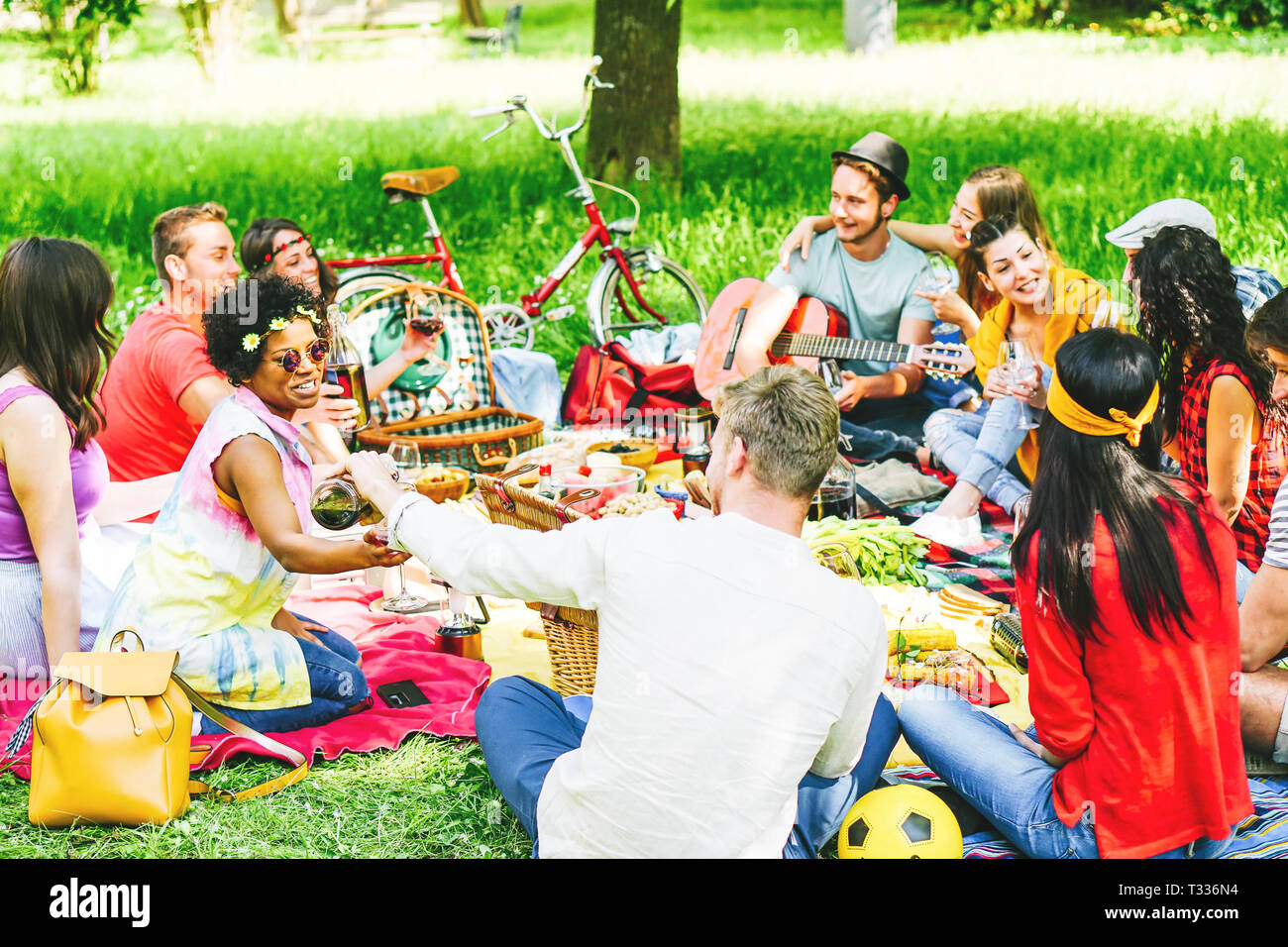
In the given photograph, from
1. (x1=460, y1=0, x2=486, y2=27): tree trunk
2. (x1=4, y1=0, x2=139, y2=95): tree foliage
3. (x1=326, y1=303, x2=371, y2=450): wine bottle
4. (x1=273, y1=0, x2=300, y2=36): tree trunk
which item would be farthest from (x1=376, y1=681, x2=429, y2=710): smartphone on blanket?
(x1=273, y1=0, x2=300, y2=36): tree trunk

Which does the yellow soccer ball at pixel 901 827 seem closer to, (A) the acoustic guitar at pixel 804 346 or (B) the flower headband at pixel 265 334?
(B) the flower headband at pixel 265 334

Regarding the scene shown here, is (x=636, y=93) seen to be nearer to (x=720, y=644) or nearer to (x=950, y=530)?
(x=950, y=530)

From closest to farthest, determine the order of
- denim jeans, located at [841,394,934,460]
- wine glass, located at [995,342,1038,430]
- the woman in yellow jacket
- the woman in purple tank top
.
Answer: the woman in purple tank top < wine glass, located at [995,342,1038,430] < the woman in yellow jacket < denim jeans, located at [841,394,934,460]

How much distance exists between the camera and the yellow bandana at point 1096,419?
2.83 m

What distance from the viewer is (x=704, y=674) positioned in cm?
246

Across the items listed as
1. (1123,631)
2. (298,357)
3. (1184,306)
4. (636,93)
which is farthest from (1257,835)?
(636,93)

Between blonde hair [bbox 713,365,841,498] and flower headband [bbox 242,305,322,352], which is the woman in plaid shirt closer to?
blonde hair [bbox 713,365,841,498]

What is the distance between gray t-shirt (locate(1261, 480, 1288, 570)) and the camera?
10.4 feet

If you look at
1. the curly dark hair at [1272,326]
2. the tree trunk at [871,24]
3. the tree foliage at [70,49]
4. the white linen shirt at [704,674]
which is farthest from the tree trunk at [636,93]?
the tree trunk at [871,24]

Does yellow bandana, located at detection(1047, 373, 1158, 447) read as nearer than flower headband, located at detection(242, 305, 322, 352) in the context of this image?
Yes

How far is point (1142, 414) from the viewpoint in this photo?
2.86 metres

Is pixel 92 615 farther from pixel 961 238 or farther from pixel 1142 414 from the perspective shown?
pixel 961 238

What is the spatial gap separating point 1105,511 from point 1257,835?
3.45 feet
